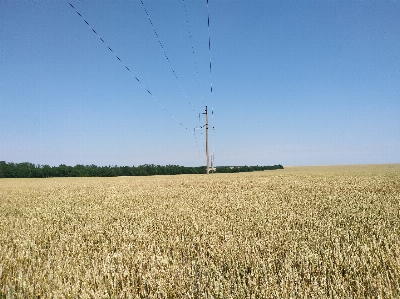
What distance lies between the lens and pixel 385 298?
2.44 meters

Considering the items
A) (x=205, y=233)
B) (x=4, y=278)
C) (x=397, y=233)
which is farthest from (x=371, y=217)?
(x=4, y=278)

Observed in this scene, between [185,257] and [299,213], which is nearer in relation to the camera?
[185,257]

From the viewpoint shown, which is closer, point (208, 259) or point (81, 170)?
point (208, 259)

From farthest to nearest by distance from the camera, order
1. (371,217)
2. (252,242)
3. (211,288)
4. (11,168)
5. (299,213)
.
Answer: (11,168), (299,213), (371,217), (252,242), (211,288)

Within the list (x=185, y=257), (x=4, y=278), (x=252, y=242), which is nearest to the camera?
(x=4, y=278)

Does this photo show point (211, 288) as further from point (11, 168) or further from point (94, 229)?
point (11, 168)

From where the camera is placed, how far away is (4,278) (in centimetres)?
334

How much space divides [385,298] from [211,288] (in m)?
1.52

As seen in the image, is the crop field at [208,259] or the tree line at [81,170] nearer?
the crop field at [208,259]

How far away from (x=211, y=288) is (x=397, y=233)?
3.83 m

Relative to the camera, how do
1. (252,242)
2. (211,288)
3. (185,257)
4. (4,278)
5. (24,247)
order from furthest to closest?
(24,247)
(252,242)
(185,257)
(4,278)
(211,288)

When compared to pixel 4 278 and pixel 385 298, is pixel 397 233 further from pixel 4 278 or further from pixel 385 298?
pixel 4 278

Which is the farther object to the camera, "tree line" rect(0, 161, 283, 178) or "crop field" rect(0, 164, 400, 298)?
"tree line" rect(0, 161, 283, 178)

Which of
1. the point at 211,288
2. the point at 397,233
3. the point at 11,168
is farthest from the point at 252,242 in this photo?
the point at 11,168
